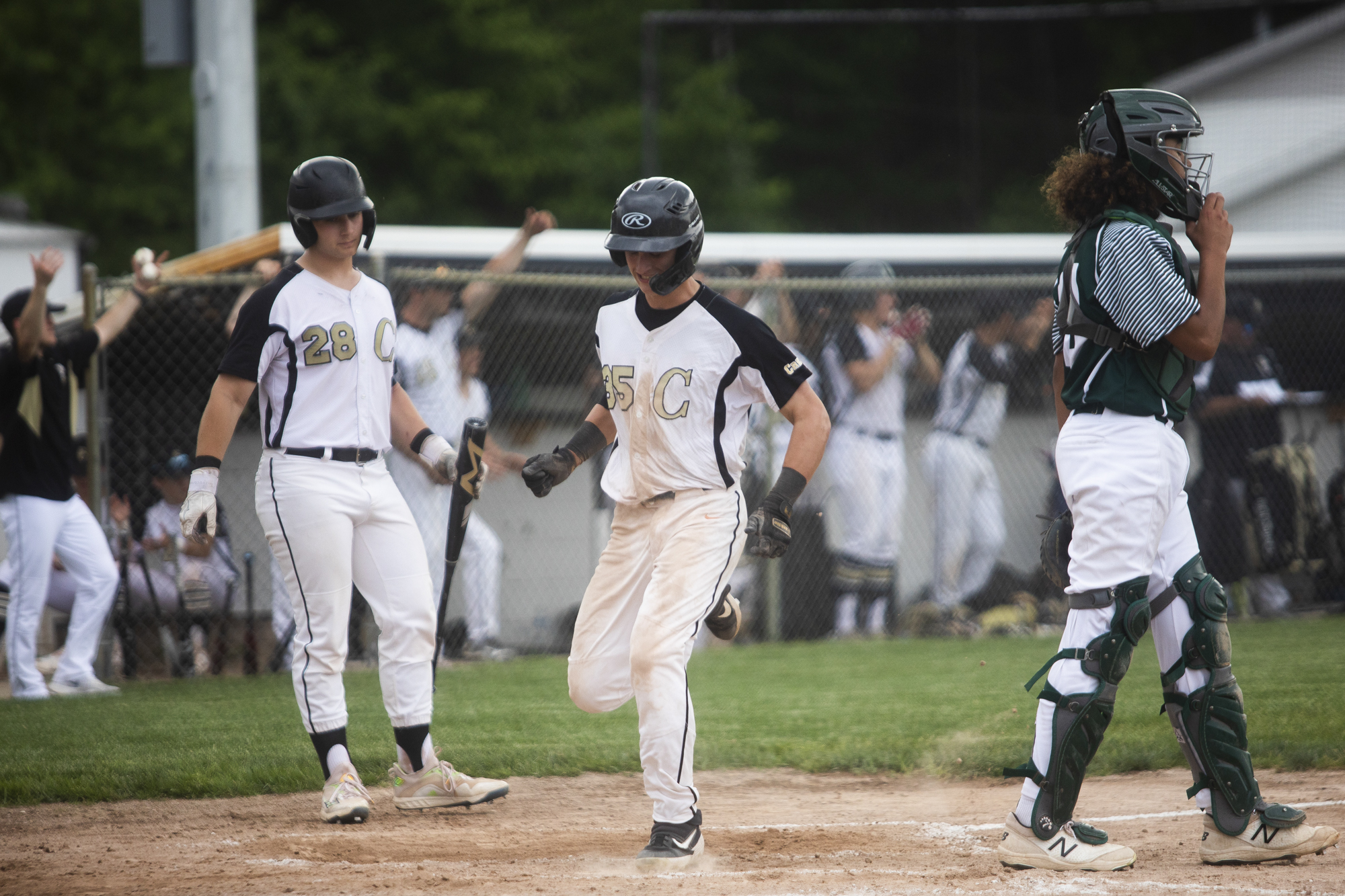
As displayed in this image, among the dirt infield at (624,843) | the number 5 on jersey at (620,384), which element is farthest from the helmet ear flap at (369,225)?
the dirt infield at (624,843)

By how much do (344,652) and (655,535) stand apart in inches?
52.1

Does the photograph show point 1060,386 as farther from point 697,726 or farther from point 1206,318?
point 697,726

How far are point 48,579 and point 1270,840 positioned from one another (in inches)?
246

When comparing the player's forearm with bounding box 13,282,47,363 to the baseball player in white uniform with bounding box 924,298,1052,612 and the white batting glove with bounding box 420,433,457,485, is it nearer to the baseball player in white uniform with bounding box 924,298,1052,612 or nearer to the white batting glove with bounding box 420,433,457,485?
the white batting glove with bounding box 420,433,457,485

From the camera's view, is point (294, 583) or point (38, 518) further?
point (38, 518)

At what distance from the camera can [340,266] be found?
5.02 m

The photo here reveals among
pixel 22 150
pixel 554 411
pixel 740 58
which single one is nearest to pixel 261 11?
pixel 22 150

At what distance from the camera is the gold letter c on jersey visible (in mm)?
4316

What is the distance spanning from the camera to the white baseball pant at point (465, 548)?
8.51 m

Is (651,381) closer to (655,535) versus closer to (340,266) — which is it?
(655,535)

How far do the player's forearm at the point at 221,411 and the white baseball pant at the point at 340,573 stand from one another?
175 millimetres

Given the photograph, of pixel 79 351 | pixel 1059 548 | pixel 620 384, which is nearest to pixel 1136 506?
pixel 1059 548

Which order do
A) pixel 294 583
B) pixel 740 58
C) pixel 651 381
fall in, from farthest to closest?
pixel 740 58 → pixel 294 583 → pixel 651 381

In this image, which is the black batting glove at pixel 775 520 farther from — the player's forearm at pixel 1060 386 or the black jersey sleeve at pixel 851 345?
the black jersey sleeve at pixel 851 345
